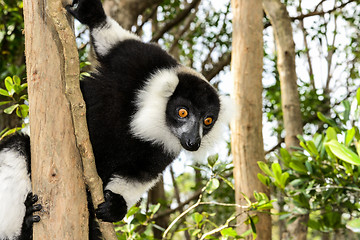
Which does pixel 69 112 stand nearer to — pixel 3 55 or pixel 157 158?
pixel 157 158

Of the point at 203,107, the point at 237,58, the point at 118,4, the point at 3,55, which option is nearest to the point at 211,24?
the point at 118,4

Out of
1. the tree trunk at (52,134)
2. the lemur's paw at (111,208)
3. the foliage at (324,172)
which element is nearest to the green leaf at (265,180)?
the foliage at (324,172)

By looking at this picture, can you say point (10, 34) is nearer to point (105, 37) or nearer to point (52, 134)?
point (105, 37)

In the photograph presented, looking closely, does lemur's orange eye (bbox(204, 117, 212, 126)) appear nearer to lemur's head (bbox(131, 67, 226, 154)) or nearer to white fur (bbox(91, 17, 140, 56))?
lemur's head (bbox(131, 67, 226, 154))

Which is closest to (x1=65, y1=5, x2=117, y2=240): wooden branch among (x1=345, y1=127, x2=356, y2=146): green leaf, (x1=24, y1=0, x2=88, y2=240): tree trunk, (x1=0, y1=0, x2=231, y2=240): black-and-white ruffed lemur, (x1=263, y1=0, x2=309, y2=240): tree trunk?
(x1=24, y1=0, x2=88, y2=240): tree trunk

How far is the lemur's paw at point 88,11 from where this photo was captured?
2801 mm

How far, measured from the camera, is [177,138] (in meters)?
3.16

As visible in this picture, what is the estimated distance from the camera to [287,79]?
5.45 m

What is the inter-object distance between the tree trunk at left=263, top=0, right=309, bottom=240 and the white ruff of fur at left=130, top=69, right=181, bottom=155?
2.76 metres

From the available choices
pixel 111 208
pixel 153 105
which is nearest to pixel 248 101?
pixel 153 105

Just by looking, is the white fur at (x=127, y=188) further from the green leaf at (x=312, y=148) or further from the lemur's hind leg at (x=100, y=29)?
the green leaf at (x=312, y=148)

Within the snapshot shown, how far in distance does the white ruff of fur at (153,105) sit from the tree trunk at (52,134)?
743mm

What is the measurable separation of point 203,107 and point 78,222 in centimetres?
140

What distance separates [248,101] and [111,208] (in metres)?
2.33
